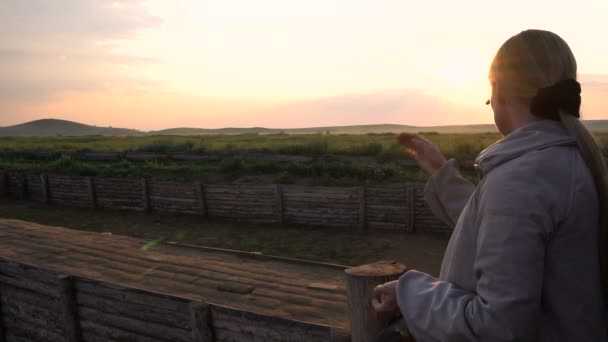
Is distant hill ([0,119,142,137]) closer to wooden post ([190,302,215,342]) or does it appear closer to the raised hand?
wooden post ([190,302,215,342])

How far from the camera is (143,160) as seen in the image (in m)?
25.7

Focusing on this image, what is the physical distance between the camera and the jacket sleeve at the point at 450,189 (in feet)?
6.40

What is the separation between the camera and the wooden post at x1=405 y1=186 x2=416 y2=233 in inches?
411

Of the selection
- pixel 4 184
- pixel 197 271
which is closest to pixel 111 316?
pixel 197 271

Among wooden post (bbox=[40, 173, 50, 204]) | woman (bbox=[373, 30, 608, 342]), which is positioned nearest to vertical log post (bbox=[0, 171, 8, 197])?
wooden post (bbox=[40, 173, 50, 204])

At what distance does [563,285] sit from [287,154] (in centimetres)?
2178

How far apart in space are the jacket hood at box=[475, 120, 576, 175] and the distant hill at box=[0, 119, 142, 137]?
182406 millimetres

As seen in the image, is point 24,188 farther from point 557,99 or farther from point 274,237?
point 557,99

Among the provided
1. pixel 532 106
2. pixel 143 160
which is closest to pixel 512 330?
pixel 532 106

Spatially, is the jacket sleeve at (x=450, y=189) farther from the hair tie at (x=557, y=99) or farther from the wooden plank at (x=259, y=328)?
the wooden plank at (x=259, y=328)

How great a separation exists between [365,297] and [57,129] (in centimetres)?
20809

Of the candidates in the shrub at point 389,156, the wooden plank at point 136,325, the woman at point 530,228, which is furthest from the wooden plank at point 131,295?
the shrub at point 389,156

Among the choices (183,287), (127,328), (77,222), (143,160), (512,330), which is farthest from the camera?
(143,160)

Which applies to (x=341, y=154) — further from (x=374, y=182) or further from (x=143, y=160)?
(x=143, y=160)
